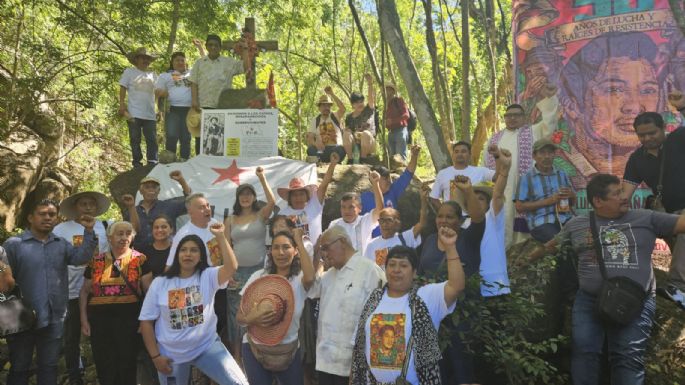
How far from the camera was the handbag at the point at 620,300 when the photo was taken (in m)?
4.73

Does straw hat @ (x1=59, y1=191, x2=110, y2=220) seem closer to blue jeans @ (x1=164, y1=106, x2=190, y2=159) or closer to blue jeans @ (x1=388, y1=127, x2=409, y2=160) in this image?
blue jeans @ (x1=164, y1=106, x2=190, y2=159)

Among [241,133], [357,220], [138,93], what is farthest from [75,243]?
[138,93]

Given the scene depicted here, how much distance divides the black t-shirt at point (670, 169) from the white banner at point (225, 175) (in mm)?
5017

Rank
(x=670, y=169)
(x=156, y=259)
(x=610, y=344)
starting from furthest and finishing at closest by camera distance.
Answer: (x=156, y=259) < (x=670, y=169) < (x=610, y=344)

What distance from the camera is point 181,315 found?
5125 millimetres

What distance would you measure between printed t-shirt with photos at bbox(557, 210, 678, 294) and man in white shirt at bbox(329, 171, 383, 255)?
224 cm

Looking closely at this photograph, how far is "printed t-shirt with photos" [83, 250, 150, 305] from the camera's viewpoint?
5641 millimetres

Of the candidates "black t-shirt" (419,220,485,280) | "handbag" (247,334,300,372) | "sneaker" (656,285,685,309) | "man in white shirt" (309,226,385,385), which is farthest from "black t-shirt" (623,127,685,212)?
"handbag" (247,334,300,372)

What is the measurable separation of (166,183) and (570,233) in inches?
249

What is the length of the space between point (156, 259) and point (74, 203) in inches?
50.8

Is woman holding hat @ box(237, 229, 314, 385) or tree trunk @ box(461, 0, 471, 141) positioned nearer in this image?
woman holding hat @ box(237, 229, 314, 385)

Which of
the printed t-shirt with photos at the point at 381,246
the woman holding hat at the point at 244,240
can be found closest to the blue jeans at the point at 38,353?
the woman holding hat at the point at 244,240

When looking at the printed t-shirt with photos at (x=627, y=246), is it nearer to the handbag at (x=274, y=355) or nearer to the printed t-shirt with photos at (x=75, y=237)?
the handbag at (x=274, y=355)

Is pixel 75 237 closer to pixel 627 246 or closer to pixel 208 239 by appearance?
pixel 208 239
